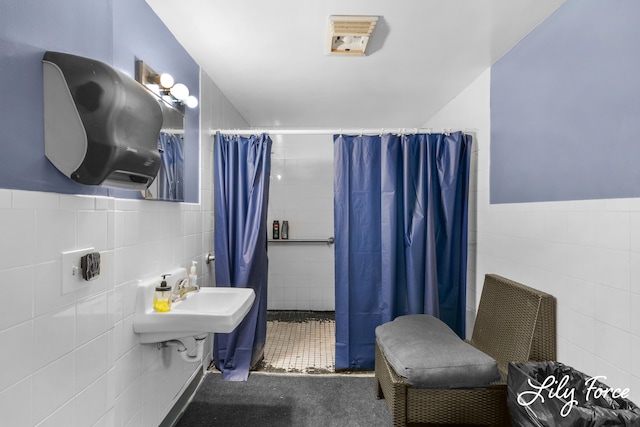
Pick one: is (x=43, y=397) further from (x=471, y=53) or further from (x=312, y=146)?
(x=312, y=146)

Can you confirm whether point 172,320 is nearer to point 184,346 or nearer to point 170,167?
point 184,346

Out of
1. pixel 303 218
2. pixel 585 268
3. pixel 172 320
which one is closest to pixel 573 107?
pixel 585 268

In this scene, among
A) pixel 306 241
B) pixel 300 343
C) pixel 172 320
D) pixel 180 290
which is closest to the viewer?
pixel 172 320

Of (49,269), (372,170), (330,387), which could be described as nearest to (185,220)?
(49,269)

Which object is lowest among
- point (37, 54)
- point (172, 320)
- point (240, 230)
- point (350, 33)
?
point (172, 320)

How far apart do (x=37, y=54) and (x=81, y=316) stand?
0.87m

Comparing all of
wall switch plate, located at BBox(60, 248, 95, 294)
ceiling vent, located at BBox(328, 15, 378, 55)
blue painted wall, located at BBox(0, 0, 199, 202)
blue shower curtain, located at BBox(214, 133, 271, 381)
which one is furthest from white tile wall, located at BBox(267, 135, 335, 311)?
wall switch plate, located at BBox(60, 248, 95, 294)

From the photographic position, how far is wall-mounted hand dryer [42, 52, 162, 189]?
3.02 ft

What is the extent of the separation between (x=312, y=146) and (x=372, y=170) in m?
1.52

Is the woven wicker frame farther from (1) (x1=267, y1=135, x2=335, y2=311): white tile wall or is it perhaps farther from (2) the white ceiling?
(1) (x1=267, y1=135, x2=335, y2=311): white tile wall

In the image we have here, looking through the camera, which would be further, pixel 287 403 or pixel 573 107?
pixel 287 403

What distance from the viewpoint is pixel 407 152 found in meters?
2.18

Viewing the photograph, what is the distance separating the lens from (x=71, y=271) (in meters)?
1.02

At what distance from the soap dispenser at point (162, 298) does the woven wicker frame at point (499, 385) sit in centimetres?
125
